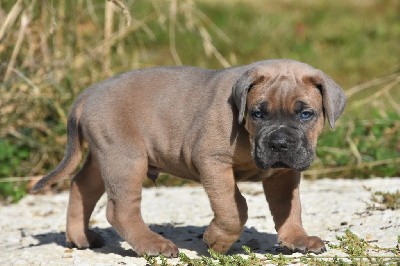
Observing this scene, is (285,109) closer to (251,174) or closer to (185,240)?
(251,174)

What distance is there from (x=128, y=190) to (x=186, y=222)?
141 cm

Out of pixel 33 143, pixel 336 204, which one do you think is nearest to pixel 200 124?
pixel 336 204

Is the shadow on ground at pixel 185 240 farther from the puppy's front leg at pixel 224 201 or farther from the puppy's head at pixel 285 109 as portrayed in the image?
the puppy's head at pixel 285 109

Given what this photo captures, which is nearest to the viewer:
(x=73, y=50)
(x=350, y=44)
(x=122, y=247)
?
(x=122, y=247)

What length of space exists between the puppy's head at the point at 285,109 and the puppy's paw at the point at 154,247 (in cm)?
106

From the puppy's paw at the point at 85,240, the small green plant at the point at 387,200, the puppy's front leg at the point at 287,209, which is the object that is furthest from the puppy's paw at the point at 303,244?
the puppy's paw at the point at 85,240

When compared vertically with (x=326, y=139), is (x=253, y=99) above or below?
above

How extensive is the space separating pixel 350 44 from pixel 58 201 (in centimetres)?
718

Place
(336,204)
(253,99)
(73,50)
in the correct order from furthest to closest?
(73,50), (336,204), (253,99)

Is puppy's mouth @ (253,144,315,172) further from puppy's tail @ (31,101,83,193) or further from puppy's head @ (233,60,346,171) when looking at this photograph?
puppy's tail @ (31,101,83,193)

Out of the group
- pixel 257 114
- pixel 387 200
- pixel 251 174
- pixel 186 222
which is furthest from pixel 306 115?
pixel 186 222

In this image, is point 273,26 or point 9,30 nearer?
point 9,30

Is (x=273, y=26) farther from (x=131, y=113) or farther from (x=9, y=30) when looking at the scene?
(x=131, y=113)

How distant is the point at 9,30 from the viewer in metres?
10.1
